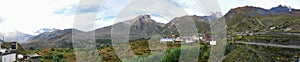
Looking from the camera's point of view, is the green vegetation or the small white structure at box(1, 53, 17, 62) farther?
the green vegetation

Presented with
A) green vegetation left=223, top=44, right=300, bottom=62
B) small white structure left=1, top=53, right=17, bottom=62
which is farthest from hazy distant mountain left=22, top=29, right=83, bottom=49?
small white structure left=1, top=53, right=17, bottom=62

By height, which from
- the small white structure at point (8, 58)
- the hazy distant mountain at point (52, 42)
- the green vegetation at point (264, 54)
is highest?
the hazy distant mountain at point (52, 42)

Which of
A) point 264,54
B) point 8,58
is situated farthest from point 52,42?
point 8,58

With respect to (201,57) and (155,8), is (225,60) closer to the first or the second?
(201,57)

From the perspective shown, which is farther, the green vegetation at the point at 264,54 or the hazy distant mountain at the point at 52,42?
the hazy distant mountain at the point at 52,42

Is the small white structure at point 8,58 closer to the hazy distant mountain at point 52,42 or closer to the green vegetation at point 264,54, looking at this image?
the green vegetation at point 264,54

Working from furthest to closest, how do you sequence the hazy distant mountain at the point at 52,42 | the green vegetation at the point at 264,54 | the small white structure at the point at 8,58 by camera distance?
1. the hazy distant mountain at the point at 52,42
2. the green vegetation at the point at 264,54
3. the small white structure at the point at 8,58

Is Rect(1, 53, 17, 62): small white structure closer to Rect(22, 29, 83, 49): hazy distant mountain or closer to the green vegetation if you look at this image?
the green vegetation

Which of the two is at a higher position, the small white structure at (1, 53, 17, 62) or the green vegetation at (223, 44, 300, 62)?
the small white structure at (1, 53, 17, 62)

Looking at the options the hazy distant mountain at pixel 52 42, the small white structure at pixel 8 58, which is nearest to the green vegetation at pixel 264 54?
the small white structure at pixel 8 58

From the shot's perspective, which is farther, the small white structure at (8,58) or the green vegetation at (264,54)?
the green vegetation at (264,54)

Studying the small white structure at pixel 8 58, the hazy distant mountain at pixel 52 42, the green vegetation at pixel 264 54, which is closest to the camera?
the small white structure at pixel 8 58

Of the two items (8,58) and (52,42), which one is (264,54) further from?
(52,42)

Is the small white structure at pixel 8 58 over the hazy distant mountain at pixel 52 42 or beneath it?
beneath
